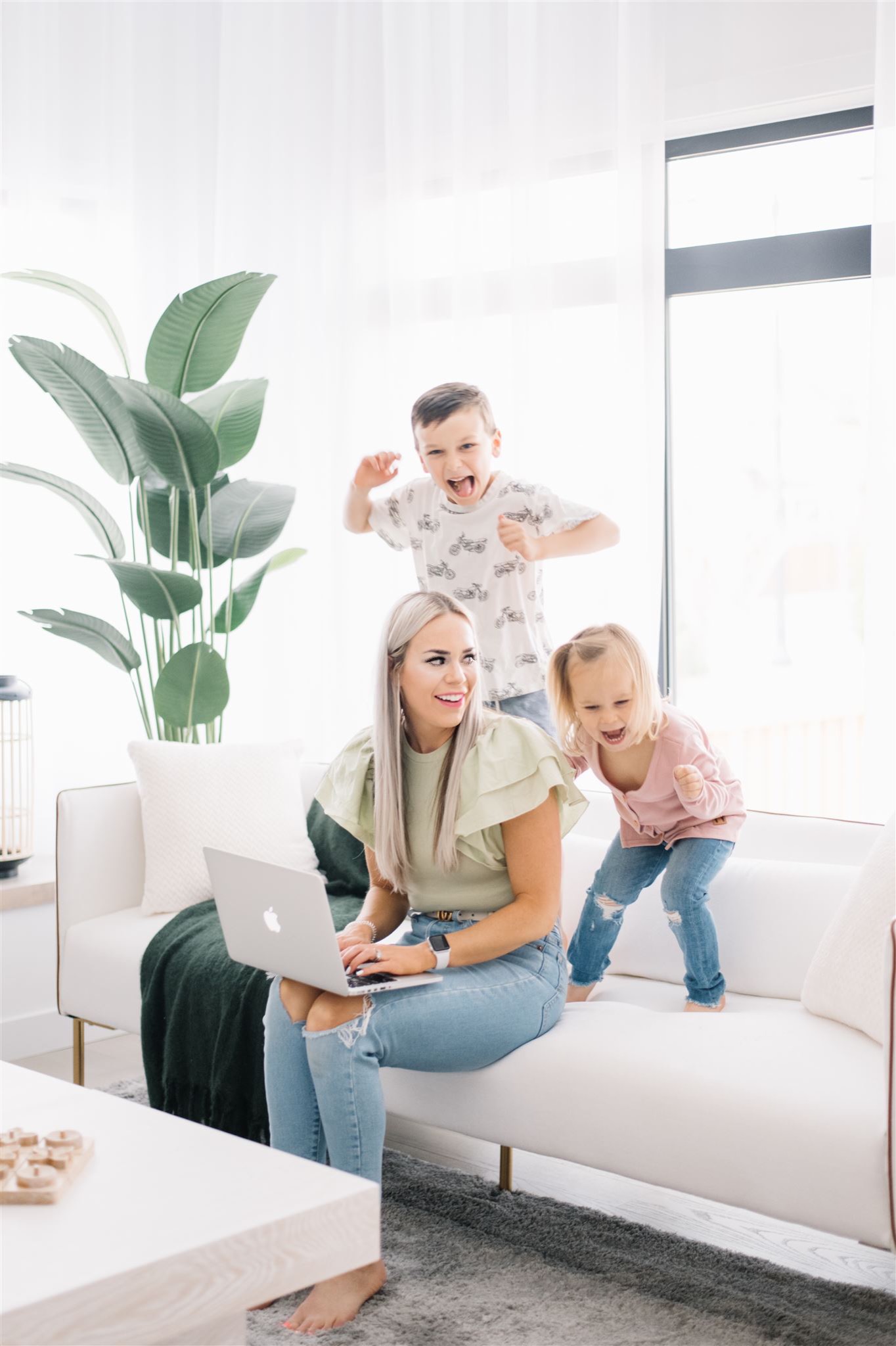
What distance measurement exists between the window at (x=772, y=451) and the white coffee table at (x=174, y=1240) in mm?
2060

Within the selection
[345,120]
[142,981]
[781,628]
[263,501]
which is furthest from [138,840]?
[345,120]

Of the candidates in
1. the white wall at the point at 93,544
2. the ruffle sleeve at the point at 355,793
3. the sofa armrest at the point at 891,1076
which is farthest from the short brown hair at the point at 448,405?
the sofa armrest at the point at 891,1076

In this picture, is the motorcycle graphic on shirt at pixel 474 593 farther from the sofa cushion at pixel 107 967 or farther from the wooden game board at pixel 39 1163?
the wooden game board at pixel 39 1163

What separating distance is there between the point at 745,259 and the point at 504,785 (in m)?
1.81

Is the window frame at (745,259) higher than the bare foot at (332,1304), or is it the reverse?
the window frame at (745,259)

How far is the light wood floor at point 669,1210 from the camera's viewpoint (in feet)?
6.83

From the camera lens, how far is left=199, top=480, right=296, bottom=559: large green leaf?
3467 millimetres

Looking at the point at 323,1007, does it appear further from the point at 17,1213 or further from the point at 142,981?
the point at 142,981

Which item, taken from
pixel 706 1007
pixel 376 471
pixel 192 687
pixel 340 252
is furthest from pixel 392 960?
pixel 340 252

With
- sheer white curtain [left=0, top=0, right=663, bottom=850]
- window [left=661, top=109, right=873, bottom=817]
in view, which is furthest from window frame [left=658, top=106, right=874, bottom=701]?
sheer white curtain [left=0, top=0, right=663, bottom=850]

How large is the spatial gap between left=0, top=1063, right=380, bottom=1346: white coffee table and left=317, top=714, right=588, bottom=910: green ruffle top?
0.66 m

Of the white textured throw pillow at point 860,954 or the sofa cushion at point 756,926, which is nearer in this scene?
the white textured throw pillow at point 860,954

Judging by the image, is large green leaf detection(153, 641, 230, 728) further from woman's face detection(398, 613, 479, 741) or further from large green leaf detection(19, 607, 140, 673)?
woman's face detection(398, 613, 479, 741)

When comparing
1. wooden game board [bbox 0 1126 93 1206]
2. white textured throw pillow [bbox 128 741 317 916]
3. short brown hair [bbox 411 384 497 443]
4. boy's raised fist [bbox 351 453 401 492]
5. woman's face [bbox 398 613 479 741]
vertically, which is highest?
short brown hair [bbox 411 384 497 443]
